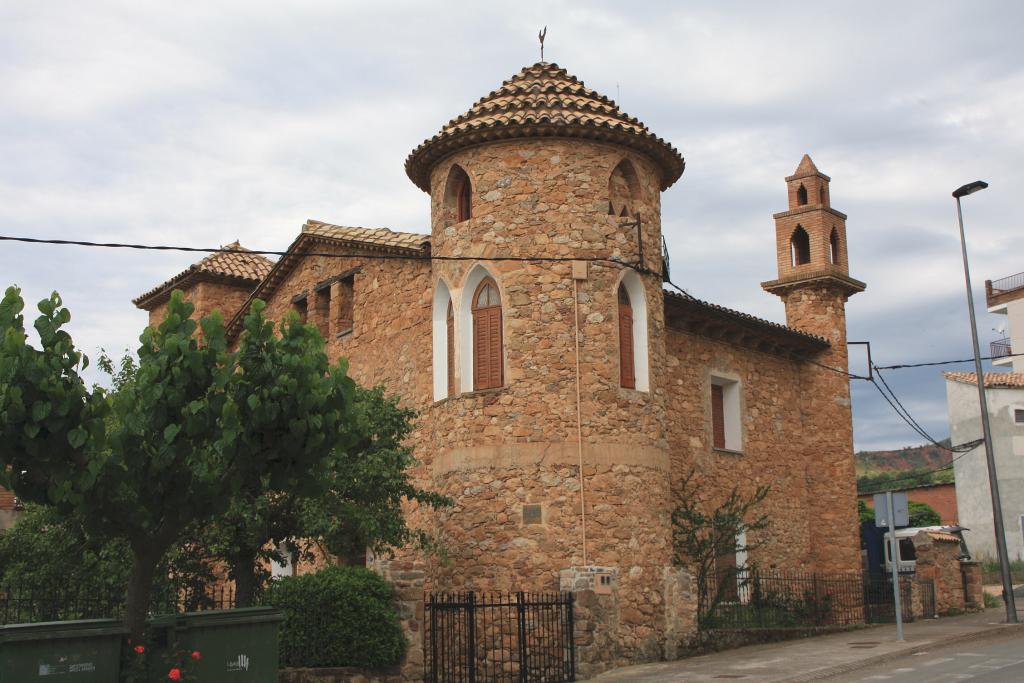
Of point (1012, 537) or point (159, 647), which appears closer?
point (159, 647)

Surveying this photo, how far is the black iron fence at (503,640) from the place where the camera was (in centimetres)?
1455

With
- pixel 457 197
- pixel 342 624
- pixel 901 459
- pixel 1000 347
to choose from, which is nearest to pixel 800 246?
pixel 457 197

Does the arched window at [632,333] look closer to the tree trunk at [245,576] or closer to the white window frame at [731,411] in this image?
the white window frame at [731,411]

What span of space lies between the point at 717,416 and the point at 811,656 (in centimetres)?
691

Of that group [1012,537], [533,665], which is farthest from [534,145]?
[1012,537]

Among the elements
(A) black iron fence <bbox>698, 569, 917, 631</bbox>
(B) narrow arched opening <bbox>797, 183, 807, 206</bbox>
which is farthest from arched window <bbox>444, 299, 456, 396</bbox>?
(B) narrow arched opening <bbox>797, 183, 807, 206</bbox>

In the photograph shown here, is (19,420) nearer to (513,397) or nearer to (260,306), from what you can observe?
(260,306)

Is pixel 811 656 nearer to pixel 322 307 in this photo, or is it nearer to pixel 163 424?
pixel 163 424

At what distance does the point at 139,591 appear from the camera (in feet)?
33.1

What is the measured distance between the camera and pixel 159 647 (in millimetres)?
10359

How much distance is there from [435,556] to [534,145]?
6.92 meters

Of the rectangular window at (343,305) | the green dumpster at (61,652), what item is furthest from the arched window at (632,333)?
Answer: the green dumpster at (61,652)

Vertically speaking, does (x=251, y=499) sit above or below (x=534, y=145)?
below

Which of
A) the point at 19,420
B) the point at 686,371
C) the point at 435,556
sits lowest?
the point at 435,556
